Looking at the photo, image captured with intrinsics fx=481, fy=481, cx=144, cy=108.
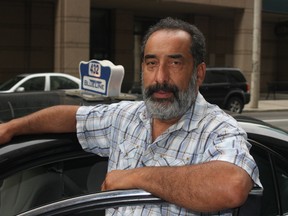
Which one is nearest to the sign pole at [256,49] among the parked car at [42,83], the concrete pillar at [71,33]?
the concrete pillar at [71,33]

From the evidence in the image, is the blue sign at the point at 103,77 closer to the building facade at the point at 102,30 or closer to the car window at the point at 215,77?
the car window at the point at 215,77

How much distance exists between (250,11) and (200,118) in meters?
21.5

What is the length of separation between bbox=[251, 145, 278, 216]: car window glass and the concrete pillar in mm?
16366

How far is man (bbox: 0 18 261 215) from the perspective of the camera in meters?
1.64

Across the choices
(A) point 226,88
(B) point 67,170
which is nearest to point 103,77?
(B) point 67,170

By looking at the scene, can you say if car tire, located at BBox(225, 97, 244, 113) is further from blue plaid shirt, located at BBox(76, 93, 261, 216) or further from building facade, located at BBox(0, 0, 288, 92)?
blue plaid shirt, located at BBox(76, 93, 261, 216)

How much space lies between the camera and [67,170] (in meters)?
2.23

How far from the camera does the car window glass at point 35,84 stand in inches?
533

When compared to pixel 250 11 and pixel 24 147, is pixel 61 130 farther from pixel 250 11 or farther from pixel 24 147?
pixel 250 11

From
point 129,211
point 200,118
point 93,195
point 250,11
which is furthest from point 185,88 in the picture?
point 250,11

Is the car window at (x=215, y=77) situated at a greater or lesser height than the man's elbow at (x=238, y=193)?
greater

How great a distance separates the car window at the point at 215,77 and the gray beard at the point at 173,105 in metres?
13.8

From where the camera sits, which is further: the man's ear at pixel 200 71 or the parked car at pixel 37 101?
the parked car at pixel 37 101

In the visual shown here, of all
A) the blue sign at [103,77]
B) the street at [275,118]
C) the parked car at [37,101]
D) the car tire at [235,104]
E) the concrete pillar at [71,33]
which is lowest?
the street at [275,118]
